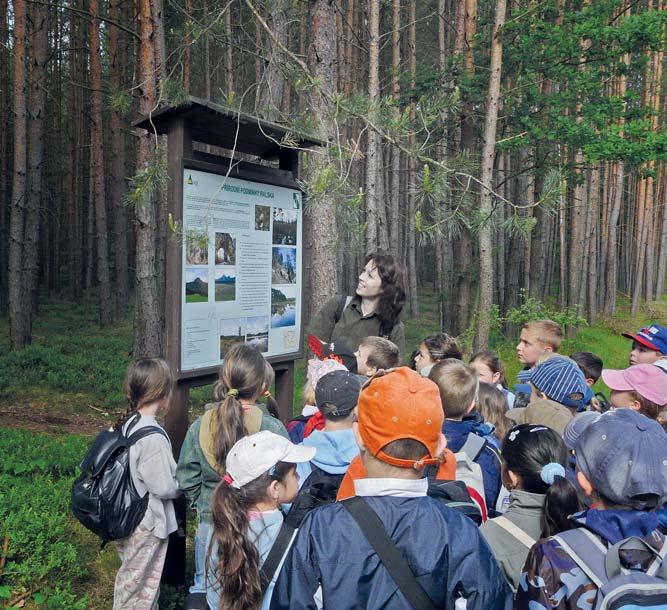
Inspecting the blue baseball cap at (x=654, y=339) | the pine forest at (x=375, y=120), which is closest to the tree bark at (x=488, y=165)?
the pine forest at (x=375, y=120)

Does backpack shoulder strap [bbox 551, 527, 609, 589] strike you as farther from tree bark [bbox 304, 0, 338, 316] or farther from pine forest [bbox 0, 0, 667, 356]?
tree bark [bbox 304, 0, 338, 316]

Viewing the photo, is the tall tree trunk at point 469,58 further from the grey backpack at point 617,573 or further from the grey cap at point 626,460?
the grey backpack at point 617,573

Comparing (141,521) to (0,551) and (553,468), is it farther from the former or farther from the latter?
(553,468)

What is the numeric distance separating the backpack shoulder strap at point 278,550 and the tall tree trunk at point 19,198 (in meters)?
11.7

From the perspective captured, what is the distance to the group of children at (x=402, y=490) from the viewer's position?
167 cm

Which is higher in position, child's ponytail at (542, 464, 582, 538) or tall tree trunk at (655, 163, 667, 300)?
tall tree trunk at (655, 163, 667, 300)

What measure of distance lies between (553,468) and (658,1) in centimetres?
2450

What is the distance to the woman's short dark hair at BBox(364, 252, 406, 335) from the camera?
175 inches

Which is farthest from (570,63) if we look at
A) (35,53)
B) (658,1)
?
(658,1)

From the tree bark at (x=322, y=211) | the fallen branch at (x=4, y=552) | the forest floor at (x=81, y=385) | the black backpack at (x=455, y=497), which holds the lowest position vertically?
the forest floor at (x=81, y=385)

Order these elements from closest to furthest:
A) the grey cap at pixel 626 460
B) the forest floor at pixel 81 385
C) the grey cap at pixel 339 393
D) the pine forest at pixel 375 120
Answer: the grey cap at pixel 626 460
the grey cap at pixel 339 393
the forest floor at pixel 81 385
the pine forest at pixel 375 120

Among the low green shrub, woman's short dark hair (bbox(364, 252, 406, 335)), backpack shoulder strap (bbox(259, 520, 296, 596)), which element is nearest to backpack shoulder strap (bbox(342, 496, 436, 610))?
backpack shoulder strap (bbox(259, 520, 296, 596))

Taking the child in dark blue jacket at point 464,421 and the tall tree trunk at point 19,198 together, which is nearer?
the child in dark blue jacket at point 464,421

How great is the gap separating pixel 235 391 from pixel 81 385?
7.87 metres
